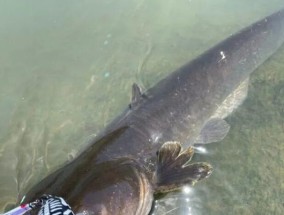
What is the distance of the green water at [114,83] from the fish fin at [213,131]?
62 mm

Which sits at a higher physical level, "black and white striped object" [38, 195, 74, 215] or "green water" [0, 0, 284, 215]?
"black and white striped object" [38, 195, 74, 215]

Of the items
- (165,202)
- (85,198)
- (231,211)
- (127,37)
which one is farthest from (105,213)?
(127,37)

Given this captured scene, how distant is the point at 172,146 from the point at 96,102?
58.3 inches

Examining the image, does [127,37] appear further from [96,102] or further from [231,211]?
[231,211]

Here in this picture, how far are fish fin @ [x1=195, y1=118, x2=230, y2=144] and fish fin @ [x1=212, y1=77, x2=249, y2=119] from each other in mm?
128

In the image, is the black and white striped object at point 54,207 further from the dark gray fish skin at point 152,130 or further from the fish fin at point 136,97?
the fish fin at point 136,97

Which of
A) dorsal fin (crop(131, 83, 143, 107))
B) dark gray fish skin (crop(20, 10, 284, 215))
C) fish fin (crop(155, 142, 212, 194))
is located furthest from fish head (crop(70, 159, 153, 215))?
dorsal fin (crop(131, 83, 143, 107))

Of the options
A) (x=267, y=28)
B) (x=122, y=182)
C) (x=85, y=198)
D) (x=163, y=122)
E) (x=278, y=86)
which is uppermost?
(x=85, y=198)

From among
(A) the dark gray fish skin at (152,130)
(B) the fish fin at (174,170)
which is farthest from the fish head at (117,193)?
(B) the fish fin at (174,170)

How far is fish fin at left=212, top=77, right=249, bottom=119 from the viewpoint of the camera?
3.71m

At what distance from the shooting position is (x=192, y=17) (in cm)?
557

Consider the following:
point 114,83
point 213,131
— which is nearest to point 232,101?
point 213,131

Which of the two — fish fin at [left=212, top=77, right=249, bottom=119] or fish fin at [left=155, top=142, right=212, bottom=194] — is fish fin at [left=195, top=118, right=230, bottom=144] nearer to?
fish fin at [left=212, top=77, right=249, bottom=119]

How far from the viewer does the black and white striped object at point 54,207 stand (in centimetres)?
195
